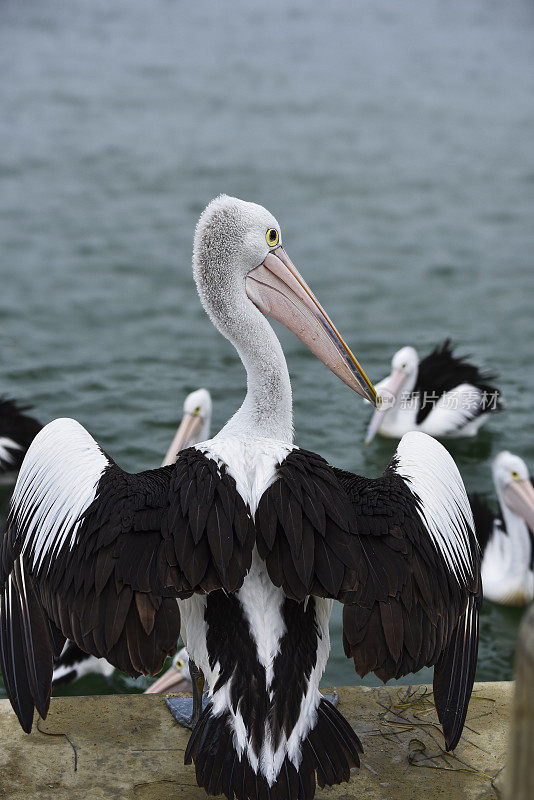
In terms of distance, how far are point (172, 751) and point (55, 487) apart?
0.77 meters

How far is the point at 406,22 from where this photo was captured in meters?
17.2

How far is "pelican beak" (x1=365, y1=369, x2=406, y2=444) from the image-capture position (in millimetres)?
6051

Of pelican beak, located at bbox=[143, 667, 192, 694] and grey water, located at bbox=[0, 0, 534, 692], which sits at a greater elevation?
grey water, located at bbox=[0, 0, 534, 692]

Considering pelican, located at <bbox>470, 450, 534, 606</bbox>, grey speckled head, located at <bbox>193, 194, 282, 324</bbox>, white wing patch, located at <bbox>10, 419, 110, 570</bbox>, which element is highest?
grey speckled head, located at <bbox>193, 194, 282, 324</bbox>

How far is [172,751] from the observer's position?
9.61ft

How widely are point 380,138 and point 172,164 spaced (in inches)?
97.0

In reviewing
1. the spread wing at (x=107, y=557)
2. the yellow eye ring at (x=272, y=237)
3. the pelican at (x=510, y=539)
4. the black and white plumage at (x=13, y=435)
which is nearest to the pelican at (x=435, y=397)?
the pelican at (x=510, y=539)

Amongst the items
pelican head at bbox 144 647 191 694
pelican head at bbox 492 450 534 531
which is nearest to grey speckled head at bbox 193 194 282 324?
pelican head at bbox 144 647 191 694

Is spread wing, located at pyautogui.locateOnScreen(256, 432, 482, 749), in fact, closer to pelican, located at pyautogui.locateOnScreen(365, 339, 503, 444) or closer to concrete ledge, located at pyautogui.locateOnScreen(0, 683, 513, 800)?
concrete ledge, located at pyautogui.locateOnScreen(0, 683, 513, 800)

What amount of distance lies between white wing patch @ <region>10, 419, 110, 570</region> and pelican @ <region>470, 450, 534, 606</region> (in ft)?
8.66

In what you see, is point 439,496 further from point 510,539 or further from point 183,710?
point 510,539

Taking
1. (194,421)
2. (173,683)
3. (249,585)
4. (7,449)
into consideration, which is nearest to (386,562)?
(249,585)

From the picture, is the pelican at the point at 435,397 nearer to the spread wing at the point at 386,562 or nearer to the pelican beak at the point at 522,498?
the pelican beak at the point at 522,498

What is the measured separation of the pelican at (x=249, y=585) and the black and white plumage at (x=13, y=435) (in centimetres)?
268
